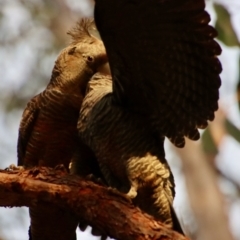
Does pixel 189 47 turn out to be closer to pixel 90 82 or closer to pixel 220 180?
pixel 90 82

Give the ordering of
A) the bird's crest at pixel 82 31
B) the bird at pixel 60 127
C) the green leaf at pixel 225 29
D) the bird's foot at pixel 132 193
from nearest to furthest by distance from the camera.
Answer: the bird's foot at pixel 132 193
the bird at pixel 60 127
the bird's crest at pixel 82 31
the green leaf at pixel 225 29

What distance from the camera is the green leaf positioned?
3.43 meters

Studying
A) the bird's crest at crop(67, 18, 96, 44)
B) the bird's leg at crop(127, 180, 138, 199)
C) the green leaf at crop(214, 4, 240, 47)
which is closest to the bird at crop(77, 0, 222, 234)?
the bird's leg at crop(127, 180, 138, 199)

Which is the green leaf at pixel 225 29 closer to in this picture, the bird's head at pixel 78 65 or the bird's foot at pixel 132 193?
the bird's head at pixel 78 65

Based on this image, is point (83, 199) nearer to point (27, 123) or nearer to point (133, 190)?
point (133, 190)

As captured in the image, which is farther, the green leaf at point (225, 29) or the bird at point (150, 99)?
the green leaf at point (225, 29)

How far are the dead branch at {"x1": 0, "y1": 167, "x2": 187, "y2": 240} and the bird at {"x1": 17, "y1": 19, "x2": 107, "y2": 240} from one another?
0.66 feet

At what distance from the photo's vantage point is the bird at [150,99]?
2.18 metres

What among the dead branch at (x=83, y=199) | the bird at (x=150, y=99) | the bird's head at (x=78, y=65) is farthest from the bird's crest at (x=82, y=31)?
the dead branch at (x=83, y=199)

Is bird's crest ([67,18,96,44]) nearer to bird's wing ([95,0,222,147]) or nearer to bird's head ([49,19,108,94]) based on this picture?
bird's head ([49,19,108,94])

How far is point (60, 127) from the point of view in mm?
2445

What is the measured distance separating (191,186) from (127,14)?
75.5 inches

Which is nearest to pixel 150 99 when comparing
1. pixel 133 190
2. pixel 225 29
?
pixel 133 190

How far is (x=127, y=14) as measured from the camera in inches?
84.0
